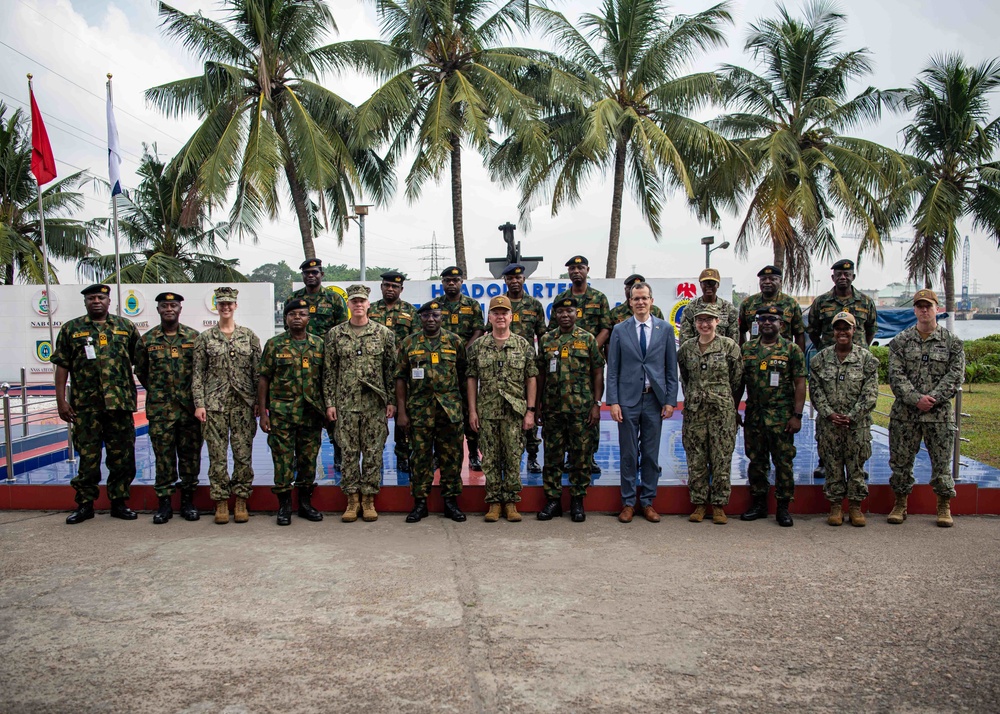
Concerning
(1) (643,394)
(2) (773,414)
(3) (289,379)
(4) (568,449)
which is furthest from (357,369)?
(2) (773,414)

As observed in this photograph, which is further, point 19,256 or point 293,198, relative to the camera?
point 19,256

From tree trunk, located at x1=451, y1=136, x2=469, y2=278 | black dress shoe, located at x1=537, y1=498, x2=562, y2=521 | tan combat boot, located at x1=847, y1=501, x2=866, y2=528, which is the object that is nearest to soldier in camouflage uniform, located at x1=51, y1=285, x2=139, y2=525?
black dress shoe, located at x1=537, y1=498, x2=562, y2=521

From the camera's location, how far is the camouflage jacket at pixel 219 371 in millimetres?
5945

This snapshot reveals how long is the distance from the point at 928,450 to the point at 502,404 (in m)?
3.43

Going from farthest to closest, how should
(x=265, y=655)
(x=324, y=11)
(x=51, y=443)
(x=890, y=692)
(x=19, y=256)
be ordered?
(x=19, y=256)
(x=324, y=11)
(x=51, y=443)
(x=265, y=655)
(x=890, y=692)

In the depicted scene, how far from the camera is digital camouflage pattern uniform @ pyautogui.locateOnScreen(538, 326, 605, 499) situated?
5941 millimetres

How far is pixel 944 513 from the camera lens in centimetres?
576

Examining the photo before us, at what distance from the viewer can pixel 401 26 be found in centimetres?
1641

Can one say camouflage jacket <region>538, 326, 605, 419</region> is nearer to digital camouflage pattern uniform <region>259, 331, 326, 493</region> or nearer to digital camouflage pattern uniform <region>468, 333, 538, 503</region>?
digital camouflage pattern uniform <region>468, 333, 538, 503</region>

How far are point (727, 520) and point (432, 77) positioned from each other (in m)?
13.5

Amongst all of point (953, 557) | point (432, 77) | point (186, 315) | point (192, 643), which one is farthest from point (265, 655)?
point (432, 77)

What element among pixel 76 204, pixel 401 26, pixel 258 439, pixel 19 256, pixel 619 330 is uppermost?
pixel 401 26

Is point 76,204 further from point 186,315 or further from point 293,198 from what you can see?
point 186,315

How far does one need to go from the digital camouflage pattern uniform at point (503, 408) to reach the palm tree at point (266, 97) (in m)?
10.4
